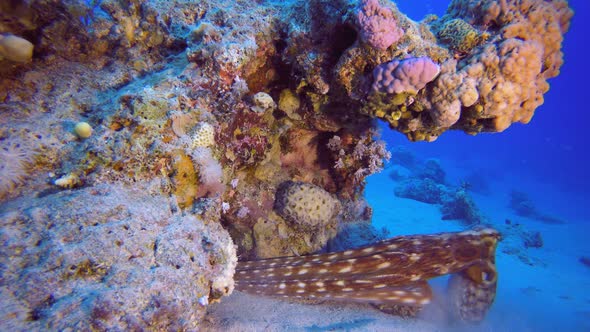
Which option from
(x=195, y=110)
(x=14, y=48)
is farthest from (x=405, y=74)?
(x=14, y=48)

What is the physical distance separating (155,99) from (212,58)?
968mm

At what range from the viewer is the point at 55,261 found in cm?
205

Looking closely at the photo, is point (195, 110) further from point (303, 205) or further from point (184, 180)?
point (303, 205)

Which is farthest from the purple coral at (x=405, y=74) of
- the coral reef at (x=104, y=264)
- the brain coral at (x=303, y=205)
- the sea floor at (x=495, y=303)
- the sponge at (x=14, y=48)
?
the sponge at (x=14, y=48)

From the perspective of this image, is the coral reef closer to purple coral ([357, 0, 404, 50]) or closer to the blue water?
purple coral ([357, 0, 404, 50])

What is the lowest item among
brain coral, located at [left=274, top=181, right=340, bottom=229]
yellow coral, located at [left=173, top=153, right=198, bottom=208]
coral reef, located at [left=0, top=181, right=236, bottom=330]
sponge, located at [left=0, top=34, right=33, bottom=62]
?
coral reef, located at [left=0, top=181, right=236, bottom=330]

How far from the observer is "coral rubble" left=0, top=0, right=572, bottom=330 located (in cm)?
222

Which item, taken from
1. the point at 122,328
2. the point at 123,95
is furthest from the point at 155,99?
the point at 122,328

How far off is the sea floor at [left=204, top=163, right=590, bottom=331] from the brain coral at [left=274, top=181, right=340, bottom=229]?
1.32 m

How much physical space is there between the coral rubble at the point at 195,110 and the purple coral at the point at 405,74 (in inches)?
0.6

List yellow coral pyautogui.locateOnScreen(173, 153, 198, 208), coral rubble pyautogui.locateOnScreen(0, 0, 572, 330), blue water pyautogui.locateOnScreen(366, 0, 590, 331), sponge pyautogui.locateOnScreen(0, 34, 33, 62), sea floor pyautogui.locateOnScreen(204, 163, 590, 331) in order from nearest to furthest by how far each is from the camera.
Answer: coral rubble pyautogui.locateOnScreen(0, 0, 572, 330) < sponge pyautogui.locateOnScreen(0, 34, 33, 62) < yellow coral pyautogui.locateOnScreen(173, 153, 198, 208) < sea floor pyautogui.locateOnScreen(204, 163, 590, 331) < blue water pyautogui.locateOnScreen(366, 0, 590, 331)

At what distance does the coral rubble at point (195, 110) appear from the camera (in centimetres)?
222

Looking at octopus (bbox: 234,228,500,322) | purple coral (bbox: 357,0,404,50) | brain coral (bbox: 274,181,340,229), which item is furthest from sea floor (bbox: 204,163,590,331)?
purple coral (bbox: 357,0,404,50)

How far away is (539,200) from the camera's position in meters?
32.0
